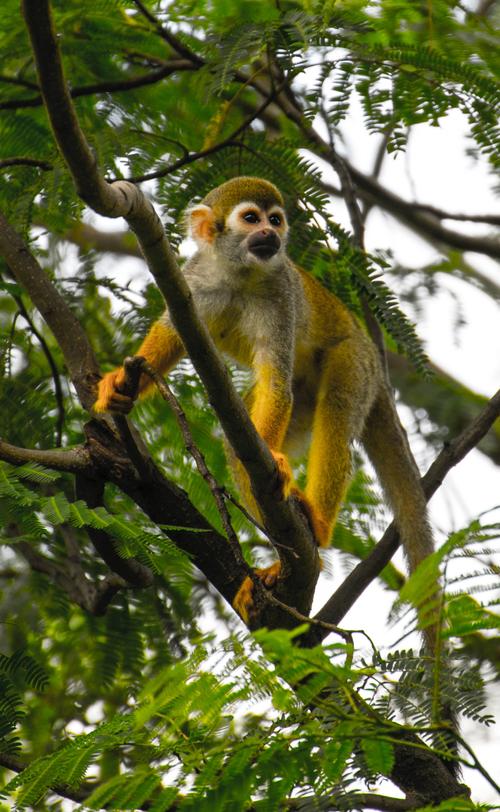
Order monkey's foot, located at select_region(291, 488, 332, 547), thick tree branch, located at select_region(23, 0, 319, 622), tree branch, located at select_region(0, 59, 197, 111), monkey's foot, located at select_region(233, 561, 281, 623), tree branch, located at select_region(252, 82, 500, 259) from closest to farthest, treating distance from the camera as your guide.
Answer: thick tree branch, located at select_region(23, 0, 319, 622)
monkey's foot, located at select_region(233, 561, 281, 623)
tree branch, located at select_region(0, 59, 197, 111)
monkey's foot, located at select_region(291, 488, 332, 547)
tree branch, located at select_region(252, 82, 500, 259)

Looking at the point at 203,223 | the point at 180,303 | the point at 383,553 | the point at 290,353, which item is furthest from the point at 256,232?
the point at 180,303

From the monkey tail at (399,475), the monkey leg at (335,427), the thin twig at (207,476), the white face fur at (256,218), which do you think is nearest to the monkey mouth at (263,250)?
the white face fur at (256,218)

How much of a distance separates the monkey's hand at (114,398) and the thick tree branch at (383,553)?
135 cm

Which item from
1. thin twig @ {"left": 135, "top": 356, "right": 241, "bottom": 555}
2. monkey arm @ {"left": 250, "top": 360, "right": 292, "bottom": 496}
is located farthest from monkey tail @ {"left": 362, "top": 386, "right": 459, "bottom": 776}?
thin twig @ {"left": 135, "top": 356, "right": 241, "bottom": 555}

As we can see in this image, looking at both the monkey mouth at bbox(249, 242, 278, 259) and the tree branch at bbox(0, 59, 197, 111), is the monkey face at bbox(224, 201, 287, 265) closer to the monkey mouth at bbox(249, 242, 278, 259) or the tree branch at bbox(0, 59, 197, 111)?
the monkey mouth at bbox(249, 242, 278, 259)

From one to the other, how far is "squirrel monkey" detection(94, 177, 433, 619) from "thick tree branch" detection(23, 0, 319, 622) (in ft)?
2.39

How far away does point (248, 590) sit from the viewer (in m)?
4.41

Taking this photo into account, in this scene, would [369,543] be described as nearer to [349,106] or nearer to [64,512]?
[349,106]

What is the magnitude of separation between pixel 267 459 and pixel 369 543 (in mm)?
2351

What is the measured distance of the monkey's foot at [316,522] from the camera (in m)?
4.86

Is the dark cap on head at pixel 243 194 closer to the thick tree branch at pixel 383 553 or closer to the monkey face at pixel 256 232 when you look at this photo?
the monkey face at pixel 256 232

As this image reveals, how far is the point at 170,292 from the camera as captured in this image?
10.4ft

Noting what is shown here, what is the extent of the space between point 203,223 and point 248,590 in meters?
2.13

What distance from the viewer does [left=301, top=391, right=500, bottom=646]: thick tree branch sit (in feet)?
15.4
